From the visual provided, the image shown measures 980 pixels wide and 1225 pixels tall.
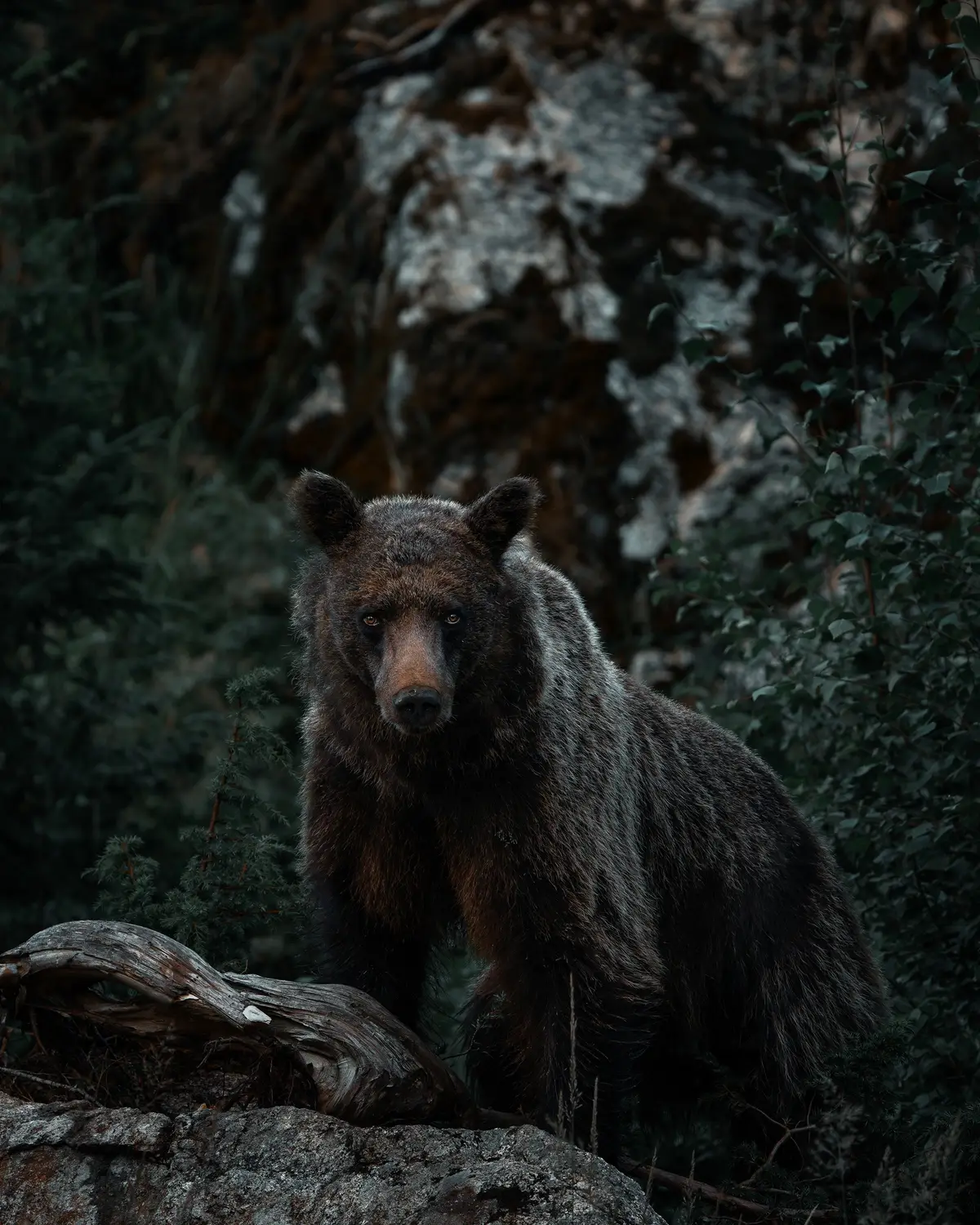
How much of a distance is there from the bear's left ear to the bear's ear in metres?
0.31

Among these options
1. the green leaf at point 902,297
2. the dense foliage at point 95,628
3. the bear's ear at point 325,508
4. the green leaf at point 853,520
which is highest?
the green leaf at point 902,297

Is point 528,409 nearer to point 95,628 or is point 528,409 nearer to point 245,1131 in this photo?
point 95,628

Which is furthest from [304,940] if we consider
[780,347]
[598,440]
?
[780,347]

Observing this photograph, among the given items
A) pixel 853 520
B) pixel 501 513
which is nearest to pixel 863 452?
pixel 853 520

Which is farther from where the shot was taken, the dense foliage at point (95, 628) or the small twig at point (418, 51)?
the small twig at point (418, 51)

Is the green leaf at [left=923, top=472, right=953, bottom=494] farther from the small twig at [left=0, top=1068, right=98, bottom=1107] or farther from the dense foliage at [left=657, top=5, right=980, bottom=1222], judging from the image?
the small twig at [left=0, top=1068, right=98, bottom=1107]

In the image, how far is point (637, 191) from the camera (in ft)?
28.9

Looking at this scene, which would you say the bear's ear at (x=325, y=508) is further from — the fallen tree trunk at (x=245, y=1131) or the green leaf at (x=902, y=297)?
the green leaf at (x=902, y=297)

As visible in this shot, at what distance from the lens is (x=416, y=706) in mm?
3615

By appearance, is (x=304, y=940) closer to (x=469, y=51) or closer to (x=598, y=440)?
(x=598, y=440)

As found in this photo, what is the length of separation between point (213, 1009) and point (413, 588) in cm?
113

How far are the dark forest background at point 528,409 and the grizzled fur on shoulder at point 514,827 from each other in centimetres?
33

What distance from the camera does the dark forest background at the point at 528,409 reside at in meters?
4.70

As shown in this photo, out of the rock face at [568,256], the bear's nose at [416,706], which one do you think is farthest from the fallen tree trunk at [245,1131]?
the rock face at [568,256]
